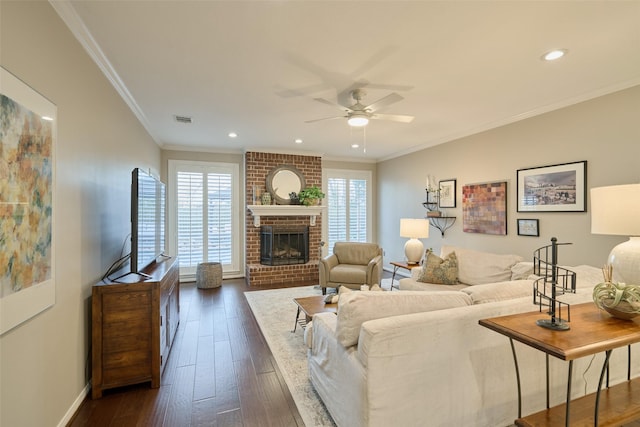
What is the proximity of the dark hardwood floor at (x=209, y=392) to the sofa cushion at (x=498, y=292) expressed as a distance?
1.44m

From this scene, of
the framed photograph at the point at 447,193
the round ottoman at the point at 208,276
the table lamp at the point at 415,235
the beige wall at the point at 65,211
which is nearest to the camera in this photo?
the beige wall at the point at 65,211

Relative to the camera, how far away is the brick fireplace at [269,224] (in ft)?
18.8

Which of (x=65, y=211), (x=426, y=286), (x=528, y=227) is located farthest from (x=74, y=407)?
(x=528, y=227)

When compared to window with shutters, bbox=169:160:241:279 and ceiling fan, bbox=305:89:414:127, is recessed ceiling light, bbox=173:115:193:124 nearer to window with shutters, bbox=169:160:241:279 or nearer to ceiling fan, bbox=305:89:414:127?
window with shutters, bbox=169:160:241:279

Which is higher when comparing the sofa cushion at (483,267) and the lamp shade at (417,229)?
the lamp shade at (417,229)

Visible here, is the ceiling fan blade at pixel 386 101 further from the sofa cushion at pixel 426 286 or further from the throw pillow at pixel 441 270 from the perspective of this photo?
the sofa cushion at pixel 426 286

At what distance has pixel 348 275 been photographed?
15.2 ft

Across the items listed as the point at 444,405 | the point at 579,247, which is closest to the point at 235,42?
the point at 444,405

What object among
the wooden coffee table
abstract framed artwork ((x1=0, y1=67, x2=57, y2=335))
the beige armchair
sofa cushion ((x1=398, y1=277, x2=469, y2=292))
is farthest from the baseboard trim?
sofa cushion ((x1=398, y1=277, x2=469, y2=292))

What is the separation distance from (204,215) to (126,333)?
3.84 metres

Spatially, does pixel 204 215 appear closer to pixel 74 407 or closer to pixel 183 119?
pixel 183 119

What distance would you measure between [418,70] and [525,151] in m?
2.18

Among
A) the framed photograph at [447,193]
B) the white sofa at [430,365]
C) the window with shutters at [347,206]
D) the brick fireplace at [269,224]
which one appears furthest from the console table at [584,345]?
the window with shutters at [347,206]

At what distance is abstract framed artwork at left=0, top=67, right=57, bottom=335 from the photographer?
1350 mm
